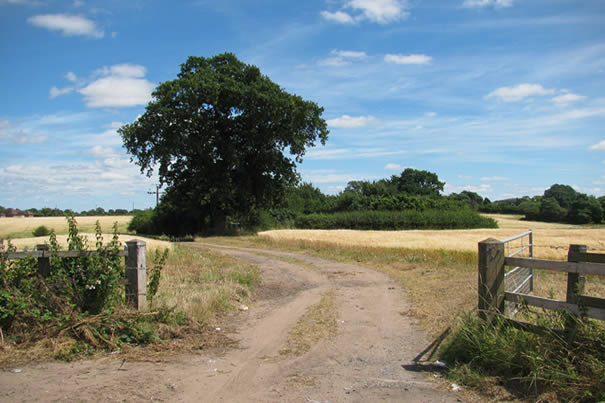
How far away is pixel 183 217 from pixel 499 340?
42.4 metres

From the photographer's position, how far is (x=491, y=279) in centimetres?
563

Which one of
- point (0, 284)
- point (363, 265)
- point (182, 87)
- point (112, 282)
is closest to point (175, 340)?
point (112, 282)

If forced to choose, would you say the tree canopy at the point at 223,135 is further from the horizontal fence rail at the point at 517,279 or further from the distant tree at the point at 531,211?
the distant tree at the point at 531,211

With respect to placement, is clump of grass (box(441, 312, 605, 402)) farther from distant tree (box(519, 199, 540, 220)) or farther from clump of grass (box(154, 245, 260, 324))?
distant tree (box(519, 199, 540, 220))

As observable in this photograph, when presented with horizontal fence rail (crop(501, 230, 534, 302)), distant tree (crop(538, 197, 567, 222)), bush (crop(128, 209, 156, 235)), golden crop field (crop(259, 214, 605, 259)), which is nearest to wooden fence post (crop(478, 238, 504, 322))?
horizontal fence rail (crop(501, 230, 534, 302))

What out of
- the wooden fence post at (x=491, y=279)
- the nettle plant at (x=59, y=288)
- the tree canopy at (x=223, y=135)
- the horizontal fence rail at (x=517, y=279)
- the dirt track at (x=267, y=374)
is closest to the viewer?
the dirt track at (x=267, y=374)

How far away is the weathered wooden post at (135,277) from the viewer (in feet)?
23.3

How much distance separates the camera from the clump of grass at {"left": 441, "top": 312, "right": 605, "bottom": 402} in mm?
4273

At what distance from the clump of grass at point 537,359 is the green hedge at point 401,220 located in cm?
5797

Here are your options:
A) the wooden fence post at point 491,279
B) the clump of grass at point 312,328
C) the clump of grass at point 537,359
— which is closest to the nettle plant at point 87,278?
the clump of grass at point 312,328

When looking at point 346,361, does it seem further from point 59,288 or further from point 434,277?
point 434,277

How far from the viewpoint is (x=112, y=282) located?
670 centimetres

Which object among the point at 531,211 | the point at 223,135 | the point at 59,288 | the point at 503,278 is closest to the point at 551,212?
the point at 531,211

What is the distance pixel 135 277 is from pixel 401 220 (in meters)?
58.7
